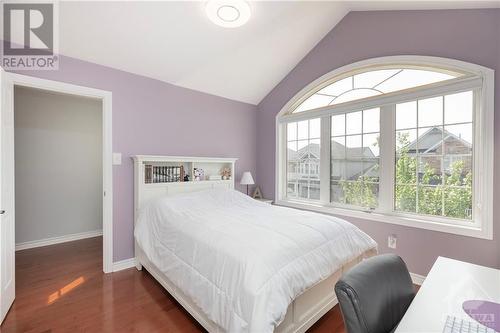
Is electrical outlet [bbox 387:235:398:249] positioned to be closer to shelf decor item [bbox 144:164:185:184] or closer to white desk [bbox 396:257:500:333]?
white desk [bbox 396:257:500:333]

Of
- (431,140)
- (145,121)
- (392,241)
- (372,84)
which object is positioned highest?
(372,84)

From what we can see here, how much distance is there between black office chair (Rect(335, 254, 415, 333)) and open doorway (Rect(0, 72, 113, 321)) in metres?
2.71

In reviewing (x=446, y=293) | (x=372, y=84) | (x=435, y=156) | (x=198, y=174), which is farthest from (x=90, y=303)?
(x=372, y=84)

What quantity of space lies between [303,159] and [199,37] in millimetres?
2287

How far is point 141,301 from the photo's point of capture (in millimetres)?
2146

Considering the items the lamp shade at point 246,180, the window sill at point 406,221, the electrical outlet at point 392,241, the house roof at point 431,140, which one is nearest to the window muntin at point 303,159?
the window sill at point 406,221

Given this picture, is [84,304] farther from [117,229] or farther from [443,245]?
[443,245]

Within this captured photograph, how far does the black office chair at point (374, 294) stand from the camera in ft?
2.83

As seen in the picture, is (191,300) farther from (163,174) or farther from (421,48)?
(421,48)

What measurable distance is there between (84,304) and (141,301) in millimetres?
492

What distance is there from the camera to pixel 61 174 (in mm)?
3676

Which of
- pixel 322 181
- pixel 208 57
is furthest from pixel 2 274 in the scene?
pixel 322 181

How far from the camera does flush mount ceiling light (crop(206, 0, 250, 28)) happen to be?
2100mm

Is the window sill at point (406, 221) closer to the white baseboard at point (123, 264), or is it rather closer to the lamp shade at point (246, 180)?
the lamp shade at point (246, 180)
